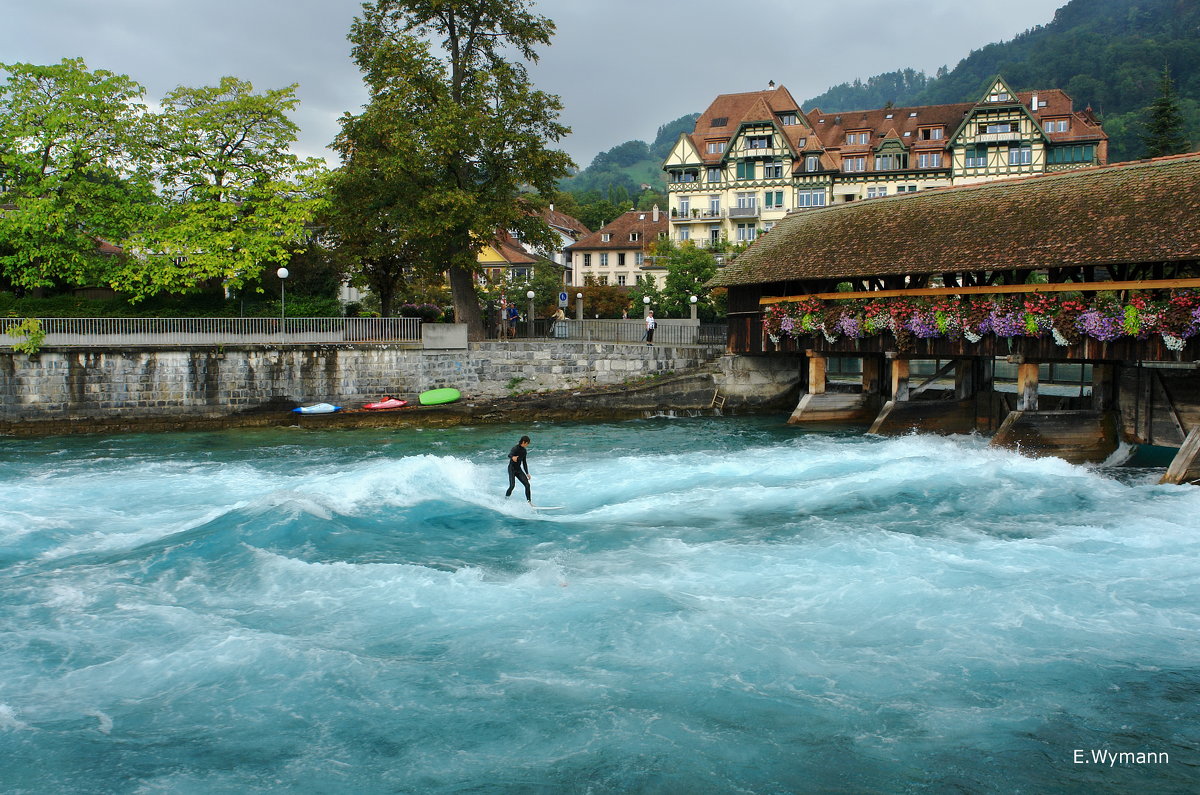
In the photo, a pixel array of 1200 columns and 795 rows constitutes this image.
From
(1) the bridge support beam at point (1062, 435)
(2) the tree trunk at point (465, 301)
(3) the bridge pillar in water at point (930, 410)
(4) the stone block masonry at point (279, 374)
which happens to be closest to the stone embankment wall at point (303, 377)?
(4) the stone block masonry at point (279, 374)

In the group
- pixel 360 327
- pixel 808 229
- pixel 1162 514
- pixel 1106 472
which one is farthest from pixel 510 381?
pixel 1162 514

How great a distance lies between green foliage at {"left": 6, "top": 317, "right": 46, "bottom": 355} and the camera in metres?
25.1

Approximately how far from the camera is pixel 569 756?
745 cm

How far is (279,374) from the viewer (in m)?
27.2

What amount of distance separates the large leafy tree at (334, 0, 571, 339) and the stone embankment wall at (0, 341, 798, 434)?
2727mm

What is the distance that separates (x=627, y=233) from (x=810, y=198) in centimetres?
1646

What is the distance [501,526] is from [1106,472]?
11.9 meters

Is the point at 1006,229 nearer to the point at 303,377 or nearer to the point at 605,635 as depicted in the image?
the point at 605,635

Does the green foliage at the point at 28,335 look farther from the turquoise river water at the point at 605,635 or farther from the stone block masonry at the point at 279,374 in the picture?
the turquoise river water at the point at 605,635

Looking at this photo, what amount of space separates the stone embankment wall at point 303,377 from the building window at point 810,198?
26.4 metres

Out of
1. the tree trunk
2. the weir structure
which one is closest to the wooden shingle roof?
the weir structure

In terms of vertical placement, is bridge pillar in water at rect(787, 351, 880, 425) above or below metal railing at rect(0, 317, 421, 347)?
below

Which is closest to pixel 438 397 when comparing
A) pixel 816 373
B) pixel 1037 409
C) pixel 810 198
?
pixel 816 373

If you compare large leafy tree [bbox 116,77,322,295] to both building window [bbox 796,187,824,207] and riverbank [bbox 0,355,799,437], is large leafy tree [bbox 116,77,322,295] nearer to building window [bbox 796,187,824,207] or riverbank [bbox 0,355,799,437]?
riverbank [bbox 0,355,799,437]
